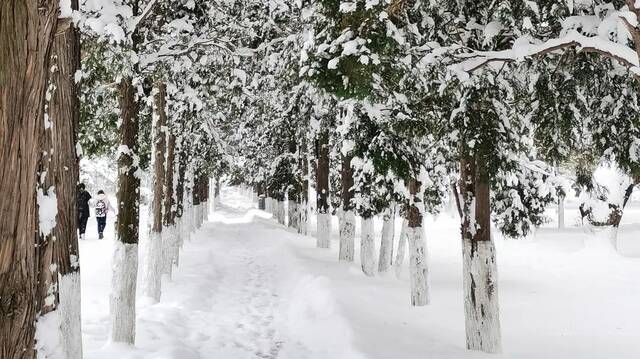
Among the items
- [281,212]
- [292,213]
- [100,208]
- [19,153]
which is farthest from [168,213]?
[281,212]

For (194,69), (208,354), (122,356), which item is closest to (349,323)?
(208,354)

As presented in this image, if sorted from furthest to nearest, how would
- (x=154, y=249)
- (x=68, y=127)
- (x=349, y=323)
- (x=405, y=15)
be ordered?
1. (x=154, y=249)
2. (x=349, y=323)
3. (x=405, y=15)
4. (x=68, y=127)

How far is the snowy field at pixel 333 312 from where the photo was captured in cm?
804

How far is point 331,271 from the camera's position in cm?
1375

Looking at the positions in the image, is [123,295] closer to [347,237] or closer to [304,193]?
[347,237]

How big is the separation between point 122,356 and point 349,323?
3439mm

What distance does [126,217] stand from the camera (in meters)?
7.80

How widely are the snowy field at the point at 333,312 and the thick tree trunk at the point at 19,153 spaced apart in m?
5.04

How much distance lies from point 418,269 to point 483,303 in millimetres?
3862

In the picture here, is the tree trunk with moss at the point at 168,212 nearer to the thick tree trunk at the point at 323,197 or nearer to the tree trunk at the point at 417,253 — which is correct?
the thick tree trunk at the point at 323,197

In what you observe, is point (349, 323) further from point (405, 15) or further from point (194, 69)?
point (194, 69)

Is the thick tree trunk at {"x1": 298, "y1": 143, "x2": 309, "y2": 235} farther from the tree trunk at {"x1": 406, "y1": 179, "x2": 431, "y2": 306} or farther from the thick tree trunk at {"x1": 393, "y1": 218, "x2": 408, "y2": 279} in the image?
the tree trunk at {"x1": 406, "y1": 179, "x2": 431, "y2": 306}

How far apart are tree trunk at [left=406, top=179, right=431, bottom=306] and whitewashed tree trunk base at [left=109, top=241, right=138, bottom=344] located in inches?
238

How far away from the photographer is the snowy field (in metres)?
8.04
